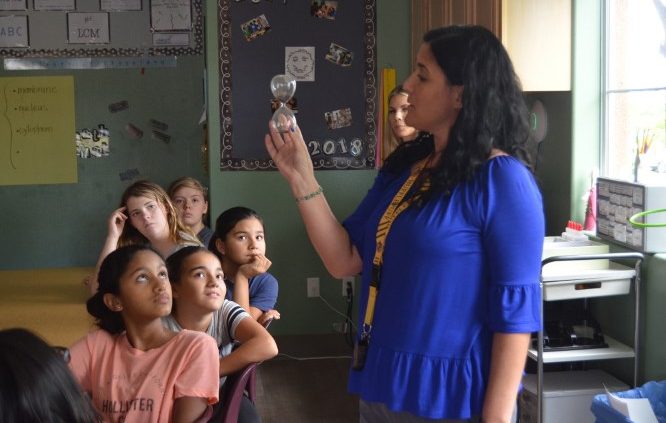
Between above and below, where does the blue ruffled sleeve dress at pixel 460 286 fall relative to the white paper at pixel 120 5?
below

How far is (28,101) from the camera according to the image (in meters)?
5.51

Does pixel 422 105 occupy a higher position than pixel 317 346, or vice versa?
pixel 422 105

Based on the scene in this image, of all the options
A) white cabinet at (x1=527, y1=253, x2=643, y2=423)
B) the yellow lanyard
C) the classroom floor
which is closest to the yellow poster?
the classroom floor

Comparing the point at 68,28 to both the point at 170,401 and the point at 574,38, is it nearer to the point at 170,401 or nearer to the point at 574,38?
the point at 574,38

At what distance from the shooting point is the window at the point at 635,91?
3330 mm

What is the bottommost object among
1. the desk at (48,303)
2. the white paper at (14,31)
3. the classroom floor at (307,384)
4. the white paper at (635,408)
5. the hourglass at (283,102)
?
the classroom floor at (307,384)

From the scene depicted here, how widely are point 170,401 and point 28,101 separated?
3863 millimetres

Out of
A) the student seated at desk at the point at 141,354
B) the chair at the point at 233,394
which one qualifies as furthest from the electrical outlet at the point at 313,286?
the student seated at desk at the point at 141,354

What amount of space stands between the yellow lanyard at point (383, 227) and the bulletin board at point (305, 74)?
3.33 m

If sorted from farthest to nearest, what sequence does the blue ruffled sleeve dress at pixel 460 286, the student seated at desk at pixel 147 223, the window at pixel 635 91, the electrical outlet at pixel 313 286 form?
the electrical outlet at pixel 313 286, the student seated at desk at pixel 147 223, the window at pixel 635 91, the blue ruffled sleeve dress at pixel 460 286

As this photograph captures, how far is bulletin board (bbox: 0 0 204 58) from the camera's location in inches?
214

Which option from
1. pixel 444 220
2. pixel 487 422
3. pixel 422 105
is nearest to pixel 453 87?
pixel 422 105

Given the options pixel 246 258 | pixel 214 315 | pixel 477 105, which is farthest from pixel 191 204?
pixel 477 105

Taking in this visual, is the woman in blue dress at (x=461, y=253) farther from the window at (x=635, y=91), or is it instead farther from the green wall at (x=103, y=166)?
the green wall at (x=103, y=166)
